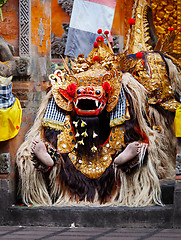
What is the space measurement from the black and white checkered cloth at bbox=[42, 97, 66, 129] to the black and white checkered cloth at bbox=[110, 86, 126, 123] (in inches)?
19.7

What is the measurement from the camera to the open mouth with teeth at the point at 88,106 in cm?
564

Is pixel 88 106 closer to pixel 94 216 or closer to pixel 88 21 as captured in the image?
pixel 94 216

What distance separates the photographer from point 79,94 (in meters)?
5.62

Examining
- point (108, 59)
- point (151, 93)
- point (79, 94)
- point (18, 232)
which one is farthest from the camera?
point (151, 93)

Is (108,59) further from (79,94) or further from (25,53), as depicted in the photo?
(25,53)

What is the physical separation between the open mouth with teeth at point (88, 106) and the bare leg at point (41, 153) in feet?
1.61

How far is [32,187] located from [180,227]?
59.0 inches

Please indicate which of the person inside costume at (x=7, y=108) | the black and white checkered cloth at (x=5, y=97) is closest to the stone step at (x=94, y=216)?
→ the person inside costume at (x=7, y=108)

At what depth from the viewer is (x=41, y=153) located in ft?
18.3

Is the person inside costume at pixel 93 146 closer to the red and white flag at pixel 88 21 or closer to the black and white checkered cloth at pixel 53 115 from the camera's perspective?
the black and white checkered cloth at pixel 53 115

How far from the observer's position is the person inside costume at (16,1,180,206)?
→ 5.61 metres

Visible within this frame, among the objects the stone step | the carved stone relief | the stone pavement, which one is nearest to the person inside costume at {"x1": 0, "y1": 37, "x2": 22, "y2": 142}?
the stone step

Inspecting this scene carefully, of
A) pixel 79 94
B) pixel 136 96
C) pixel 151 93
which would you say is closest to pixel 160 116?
pixel 151 93

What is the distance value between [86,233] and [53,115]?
50.4 inches
